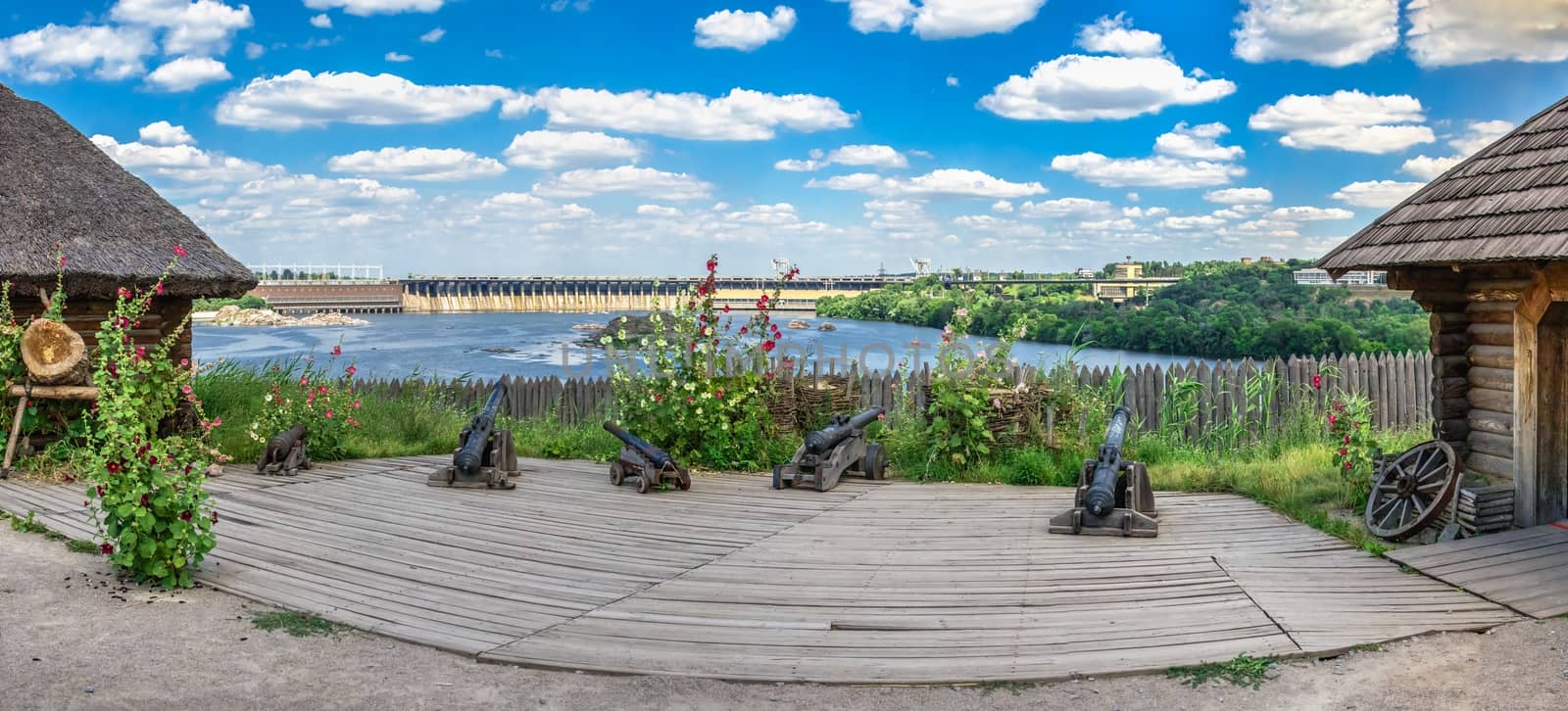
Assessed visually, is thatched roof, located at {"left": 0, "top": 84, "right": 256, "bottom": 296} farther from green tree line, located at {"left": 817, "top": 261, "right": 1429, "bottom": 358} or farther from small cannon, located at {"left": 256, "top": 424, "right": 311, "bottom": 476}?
green tree line, located at {"left": 817, "top": 261, "right": 1429, "bottom": 358}

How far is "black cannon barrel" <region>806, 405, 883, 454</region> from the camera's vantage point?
9.91 m

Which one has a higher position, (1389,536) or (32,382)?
(32,382)

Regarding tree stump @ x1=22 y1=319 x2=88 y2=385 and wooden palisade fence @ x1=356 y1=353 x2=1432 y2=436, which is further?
wooden palisade fence @ x1=356 y1=353 x2=1432 y2=436

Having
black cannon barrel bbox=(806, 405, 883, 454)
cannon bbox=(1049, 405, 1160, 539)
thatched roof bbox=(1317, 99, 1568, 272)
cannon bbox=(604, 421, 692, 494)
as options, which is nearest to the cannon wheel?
black cannon barrel bbox=(806, 405, 883, 454)

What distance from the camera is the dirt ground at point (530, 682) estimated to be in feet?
15.5

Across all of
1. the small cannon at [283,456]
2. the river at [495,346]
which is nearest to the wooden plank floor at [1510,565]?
the river at [495,346]

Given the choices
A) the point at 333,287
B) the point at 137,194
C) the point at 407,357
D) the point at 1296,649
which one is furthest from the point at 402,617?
the point at 333,287

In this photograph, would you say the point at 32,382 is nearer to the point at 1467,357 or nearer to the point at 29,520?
the point at 29,520

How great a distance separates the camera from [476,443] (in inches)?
396

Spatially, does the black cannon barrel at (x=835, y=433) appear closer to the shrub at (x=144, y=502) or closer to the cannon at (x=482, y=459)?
the cannon at (x=482, y=459)

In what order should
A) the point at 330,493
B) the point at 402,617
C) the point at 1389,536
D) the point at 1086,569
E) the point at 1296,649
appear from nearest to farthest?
the point at 1296,649 < the point at 402,617 < the point at 1086,569 < the point at 1389,536 < the point at 330,493

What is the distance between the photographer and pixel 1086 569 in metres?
6.86

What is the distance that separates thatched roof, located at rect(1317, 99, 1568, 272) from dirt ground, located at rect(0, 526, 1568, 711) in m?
2.51

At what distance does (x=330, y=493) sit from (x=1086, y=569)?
6.36 m
